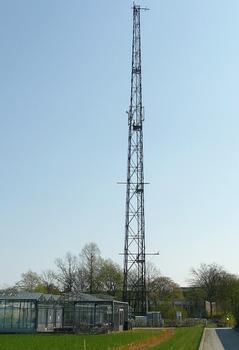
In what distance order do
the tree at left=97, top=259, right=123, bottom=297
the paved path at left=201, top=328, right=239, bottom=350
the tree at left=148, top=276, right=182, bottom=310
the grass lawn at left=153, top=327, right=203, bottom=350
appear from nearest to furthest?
the grass lawn at left=153, top=327, right=203, bottom=350, the paved path at left=201, top=328, right=239, bottom=350, the tree at left=97, top=259, right=123, bottom=297, the tree at left=148, top=276, right=182, bottom=310

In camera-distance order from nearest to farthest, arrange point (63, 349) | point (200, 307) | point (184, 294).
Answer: point (63, 349), point (200, 307), point (184, 294)

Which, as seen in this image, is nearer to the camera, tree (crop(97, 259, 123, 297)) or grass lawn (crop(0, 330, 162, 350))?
grass lawn (crop(0, 330, 162, 350))

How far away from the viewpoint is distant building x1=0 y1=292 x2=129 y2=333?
2301 inches

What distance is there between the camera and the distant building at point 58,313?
5844 cm

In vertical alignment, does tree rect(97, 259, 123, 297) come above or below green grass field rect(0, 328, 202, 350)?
above

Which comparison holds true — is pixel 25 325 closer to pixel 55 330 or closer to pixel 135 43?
pixel 55 330

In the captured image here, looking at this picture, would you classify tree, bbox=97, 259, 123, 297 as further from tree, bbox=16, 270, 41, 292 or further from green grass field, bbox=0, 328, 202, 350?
green grass field, bbox=0, 328, 202, 350

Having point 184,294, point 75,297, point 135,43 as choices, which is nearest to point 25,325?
point 75,297

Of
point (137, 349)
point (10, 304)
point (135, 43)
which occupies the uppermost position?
point (135, 43)

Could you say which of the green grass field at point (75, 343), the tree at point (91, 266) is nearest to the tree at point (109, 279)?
the tree at point (91, 266)

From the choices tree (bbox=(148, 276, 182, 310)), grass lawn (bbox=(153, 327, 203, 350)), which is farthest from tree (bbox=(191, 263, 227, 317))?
grass lawn (bbox=(153, 327, 203, 350))

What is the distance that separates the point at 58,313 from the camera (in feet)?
217

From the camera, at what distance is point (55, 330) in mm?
59062

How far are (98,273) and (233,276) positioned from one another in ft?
100
